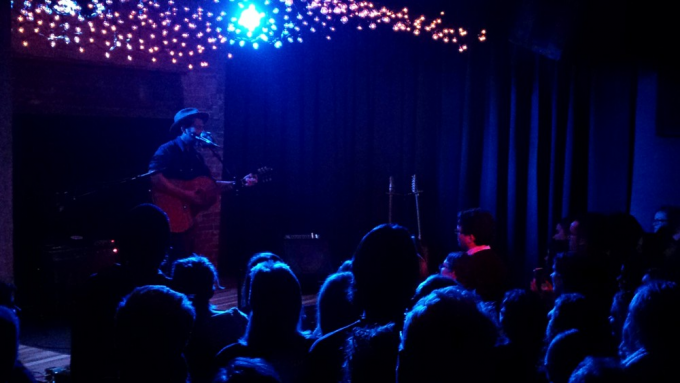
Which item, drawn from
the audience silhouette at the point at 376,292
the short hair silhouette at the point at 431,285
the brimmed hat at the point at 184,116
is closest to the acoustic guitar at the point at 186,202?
the brimmed hat at the point at 184,116

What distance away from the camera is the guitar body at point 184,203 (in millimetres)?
6164

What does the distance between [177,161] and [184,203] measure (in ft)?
1.33

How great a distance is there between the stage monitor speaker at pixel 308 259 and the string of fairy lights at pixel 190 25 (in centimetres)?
219

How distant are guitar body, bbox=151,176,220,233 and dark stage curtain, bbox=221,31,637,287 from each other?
1.70 m

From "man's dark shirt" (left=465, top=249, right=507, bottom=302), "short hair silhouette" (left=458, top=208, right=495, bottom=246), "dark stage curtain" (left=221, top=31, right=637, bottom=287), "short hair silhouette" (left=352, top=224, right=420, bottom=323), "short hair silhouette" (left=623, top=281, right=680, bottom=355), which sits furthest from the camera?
"dark stage curtain" (left=221, top=31, right=637, bottom=287)

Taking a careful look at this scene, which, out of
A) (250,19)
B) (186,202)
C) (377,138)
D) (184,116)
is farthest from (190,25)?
(377,138)

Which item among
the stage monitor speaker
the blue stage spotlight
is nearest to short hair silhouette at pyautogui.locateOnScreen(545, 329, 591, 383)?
the stage monitor speaker

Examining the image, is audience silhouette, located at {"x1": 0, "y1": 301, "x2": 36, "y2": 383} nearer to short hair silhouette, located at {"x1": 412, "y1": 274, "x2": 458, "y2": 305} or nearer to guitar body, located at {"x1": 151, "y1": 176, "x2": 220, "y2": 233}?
short hair silhouette, located at {"x1": 412, "y1": 274, "x2": 458, "y2": 305}

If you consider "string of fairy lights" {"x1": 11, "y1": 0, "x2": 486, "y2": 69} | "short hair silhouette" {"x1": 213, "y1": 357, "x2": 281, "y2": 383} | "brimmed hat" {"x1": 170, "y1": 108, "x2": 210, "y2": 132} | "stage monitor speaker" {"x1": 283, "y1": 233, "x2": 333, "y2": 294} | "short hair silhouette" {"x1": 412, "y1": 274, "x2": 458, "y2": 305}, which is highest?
"string of fairy lights" {"x1": 11, "y1": 0, "x2": 486, "y2": 69}

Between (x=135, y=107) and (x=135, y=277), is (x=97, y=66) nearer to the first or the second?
(x=135, y=107)

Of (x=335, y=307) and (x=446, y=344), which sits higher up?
(x=446, y=344)

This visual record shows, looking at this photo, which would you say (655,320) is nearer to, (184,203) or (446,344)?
(446,344)

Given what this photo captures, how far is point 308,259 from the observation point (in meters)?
7.23

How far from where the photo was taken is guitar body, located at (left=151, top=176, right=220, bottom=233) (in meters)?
6.16
